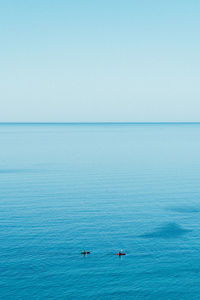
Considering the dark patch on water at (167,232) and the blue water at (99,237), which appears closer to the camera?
the blue water at (99,237)

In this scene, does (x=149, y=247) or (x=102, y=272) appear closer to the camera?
(x=102, y=272)

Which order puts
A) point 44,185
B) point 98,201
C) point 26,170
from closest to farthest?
1. point 98,201
2. point 44,185
3. point 26,170

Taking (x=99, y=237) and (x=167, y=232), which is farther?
(x=167, y=232)

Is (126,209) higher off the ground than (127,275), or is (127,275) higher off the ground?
(126,209)

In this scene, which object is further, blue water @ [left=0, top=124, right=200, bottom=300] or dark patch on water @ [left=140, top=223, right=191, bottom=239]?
dark patch on water @ [left=140, top=223, right=191, bottom=239]

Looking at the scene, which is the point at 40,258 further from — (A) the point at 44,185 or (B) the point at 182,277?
(A) the point at 44,185

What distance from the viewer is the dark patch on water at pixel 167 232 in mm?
52406

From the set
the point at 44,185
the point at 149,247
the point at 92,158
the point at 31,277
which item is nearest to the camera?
the point at 31,277

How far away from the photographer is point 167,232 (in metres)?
54.1

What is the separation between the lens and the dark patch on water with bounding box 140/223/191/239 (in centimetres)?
5241

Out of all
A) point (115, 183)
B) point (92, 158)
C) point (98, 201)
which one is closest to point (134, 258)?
point (98, 201)

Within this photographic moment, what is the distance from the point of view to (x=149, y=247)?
158 ft

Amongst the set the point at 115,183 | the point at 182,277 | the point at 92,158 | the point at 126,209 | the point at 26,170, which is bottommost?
the point at 182,277

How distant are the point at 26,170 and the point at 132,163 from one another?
44693 millimetres
